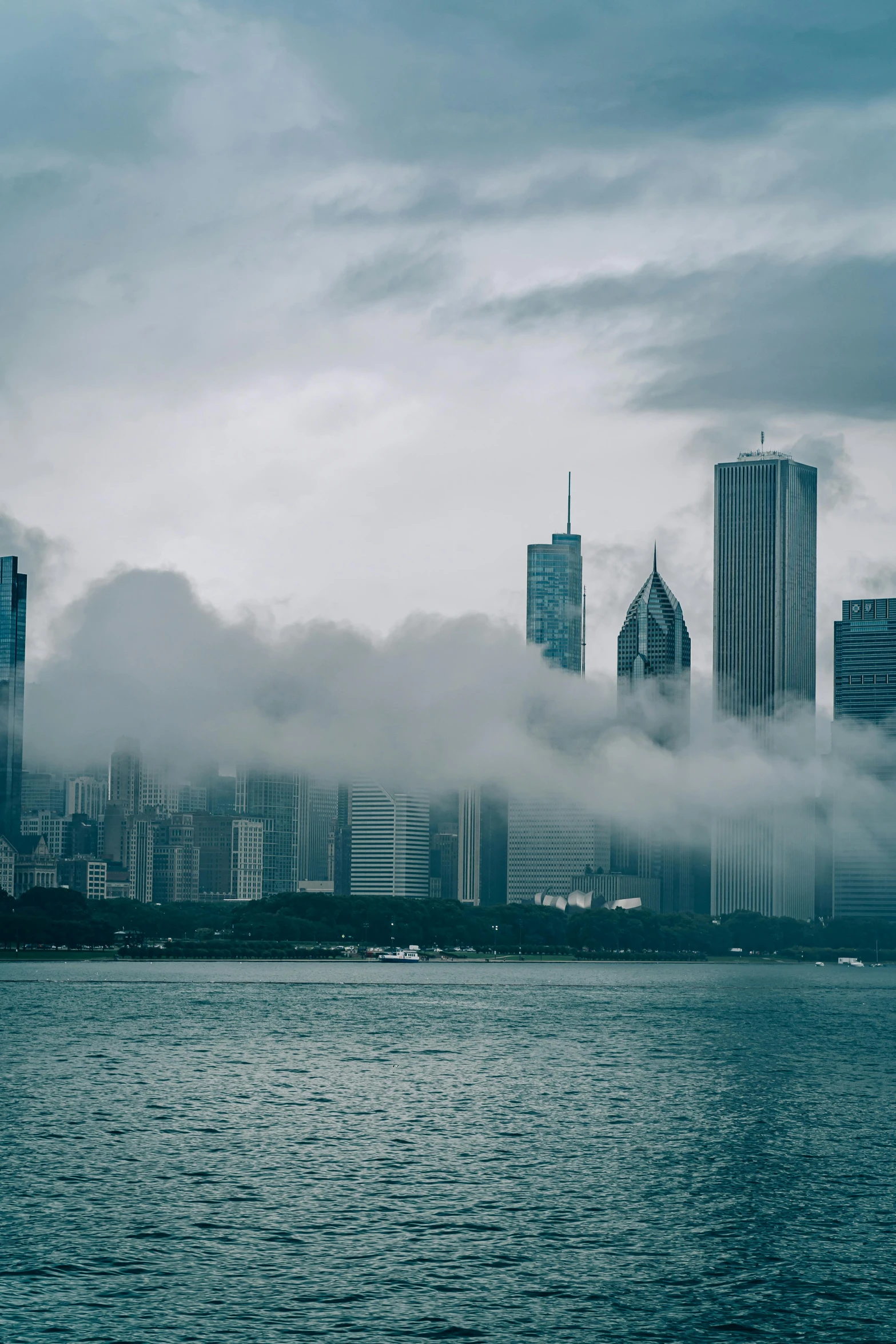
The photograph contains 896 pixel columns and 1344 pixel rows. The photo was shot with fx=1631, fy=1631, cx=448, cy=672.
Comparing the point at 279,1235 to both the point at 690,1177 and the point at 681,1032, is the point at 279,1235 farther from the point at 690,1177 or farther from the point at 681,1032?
the point at 681,1032

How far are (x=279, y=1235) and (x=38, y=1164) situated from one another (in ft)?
78.9

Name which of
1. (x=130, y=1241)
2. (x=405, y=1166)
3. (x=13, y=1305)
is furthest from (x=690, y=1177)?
(x=13, y=1305)

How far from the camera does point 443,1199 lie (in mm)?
78938

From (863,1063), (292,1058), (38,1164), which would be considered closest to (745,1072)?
(863,1063)

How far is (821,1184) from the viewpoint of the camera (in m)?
85.8

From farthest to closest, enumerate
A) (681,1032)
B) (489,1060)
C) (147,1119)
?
1. (681,1032)
2. (489,1060)
3. (147,1119)

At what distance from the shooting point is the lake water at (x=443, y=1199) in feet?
190

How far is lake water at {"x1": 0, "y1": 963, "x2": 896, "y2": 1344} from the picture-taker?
58.0m

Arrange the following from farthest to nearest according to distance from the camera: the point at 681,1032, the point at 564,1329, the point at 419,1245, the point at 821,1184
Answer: the point at 681,1032
the point at 821,1184
the point at 419,1245
the point at 564,1329

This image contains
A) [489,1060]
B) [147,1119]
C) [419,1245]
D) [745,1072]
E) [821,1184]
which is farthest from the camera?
[489,1060]

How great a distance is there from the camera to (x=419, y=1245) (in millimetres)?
68250

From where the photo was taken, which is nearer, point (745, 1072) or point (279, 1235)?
point (279, 1235)

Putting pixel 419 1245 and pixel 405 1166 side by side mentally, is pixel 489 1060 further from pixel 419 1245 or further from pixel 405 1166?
pixel 419 1245

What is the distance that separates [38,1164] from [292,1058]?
2463 inches
